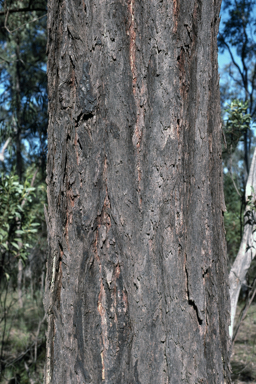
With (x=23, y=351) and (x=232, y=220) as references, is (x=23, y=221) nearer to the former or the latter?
(x=23, y=351)

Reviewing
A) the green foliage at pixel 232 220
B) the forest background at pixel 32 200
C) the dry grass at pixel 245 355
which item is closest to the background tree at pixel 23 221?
the forest background at pixel 32 200

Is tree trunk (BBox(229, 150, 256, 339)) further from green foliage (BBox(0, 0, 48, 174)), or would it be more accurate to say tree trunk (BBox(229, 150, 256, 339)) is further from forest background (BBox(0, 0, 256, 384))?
green foliage (BBox(0, 0, 48, 174))

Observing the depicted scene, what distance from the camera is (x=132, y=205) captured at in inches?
36.8

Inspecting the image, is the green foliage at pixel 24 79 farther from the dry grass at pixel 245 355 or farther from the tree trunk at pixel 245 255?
the dry grass at pixel 245 355

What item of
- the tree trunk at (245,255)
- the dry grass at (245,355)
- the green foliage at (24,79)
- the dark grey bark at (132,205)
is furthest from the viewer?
the green foliage at (24,79)

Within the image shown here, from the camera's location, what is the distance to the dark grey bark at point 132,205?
Result: 91cm

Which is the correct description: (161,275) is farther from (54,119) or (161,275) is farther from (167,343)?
(54,119)

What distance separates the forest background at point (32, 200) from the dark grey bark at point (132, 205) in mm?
411

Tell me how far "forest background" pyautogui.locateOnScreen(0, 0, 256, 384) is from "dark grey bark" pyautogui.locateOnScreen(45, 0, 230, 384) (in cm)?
41

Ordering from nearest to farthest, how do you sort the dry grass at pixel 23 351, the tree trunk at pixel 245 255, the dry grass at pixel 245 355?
1. the tree trunk at pixel 245 255
2. the dry grass at pixel 23 351
3. the dry grass at pixel 245 355

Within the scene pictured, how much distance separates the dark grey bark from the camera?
0.91m

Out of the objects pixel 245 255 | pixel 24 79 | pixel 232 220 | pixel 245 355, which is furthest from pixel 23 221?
pixel 24 79

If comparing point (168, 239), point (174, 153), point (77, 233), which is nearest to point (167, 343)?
point (168, 239)

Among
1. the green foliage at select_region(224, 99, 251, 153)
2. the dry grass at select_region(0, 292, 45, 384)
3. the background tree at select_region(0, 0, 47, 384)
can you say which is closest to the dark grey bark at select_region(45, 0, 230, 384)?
the background tree at select_region(0, 0, 47, 384)
